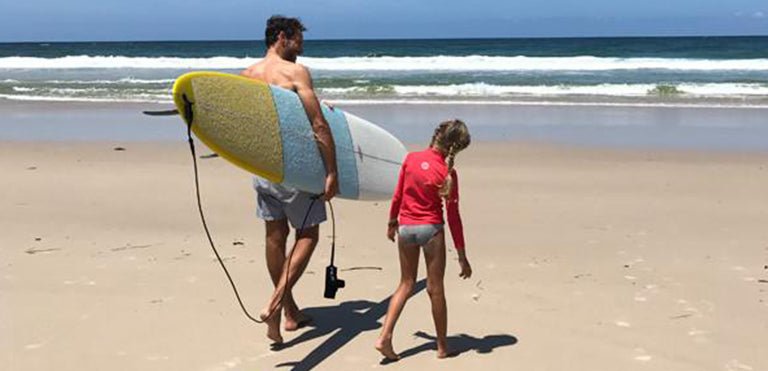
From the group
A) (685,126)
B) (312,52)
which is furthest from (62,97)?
(312,52)

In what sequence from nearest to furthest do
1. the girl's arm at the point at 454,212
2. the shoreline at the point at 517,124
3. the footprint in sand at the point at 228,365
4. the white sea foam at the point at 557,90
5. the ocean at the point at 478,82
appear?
the girl's arm at the point at 454,212
the footprint in sand at the point at 228,365
the shoreline at the point at 517,124
the ocean at the point at 478,82
the white sea foam at the point at 557,90

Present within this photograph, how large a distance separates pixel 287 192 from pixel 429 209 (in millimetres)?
747

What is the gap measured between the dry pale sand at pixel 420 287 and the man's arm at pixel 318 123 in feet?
2.74

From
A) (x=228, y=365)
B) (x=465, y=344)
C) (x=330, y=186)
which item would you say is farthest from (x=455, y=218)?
(x=228, y=365)

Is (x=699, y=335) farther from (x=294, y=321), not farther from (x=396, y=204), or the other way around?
(x=294, y=321)

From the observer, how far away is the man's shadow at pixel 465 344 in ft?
12.2


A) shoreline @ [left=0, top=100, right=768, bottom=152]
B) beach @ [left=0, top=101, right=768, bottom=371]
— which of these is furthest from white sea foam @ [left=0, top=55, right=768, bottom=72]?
beach @ [left=0, top=101, right=768, bottom=371]

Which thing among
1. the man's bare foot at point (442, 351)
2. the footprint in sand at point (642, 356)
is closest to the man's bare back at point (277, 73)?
the man's bare foot at point (442, 351)

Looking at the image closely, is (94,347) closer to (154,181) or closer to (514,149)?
(154,181)

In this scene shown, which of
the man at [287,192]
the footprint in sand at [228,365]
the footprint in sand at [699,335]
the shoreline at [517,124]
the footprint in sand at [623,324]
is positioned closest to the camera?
the footprint in sand at [228,365]

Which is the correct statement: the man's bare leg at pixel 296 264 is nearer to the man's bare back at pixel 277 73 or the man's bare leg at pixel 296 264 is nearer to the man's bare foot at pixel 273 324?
the man's bare foot at pixel 273 324

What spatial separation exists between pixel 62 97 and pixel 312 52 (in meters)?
39.6

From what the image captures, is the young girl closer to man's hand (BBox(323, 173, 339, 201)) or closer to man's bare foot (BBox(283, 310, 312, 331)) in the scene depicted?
man's hand (BBox(323, 173, 339, 201))

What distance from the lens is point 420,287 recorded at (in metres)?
4.66
